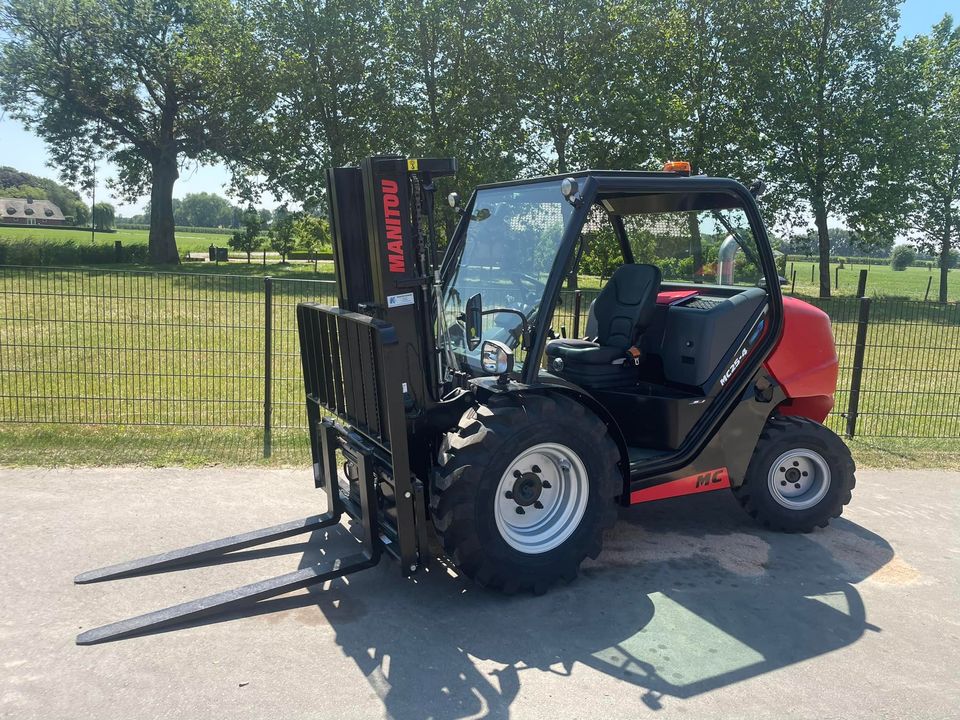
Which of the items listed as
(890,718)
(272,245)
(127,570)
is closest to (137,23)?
(272,245)

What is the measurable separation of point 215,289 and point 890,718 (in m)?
6.94

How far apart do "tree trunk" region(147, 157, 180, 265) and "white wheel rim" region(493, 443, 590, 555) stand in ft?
124

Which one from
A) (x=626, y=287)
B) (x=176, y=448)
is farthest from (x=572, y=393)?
(x=176, y=448)

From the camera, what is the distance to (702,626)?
4105 mm

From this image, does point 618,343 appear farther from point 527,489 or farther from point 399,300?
point 399,300

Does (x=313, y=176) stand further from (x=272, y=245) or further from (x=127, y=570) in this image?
(x=127, y=570)

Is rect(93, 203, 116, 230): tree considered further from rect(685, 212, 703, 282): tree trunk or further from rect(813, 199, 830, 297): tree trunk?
rect(685, 212, 703, 282): tree trunk

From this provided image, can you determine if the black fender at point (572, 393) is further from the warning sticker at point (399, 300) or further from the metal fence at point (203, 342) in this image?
the metal fence at point (203, 342)

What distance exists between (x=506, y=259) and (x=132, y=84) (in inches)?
1616

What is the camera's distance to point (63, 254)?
1282 inches

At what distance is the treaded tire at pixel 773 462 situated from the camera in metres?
5.36

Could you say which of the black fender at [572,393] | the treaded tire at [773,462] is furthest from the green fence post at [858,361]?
the black fender at [572,393]

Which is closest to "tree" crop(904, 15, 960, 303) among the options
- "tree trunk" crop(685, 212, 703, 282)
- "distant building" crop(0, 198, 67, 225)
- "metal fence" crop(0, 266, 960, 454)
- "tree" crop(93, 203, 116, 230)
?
"metal fence" crop(0, 266, 960, 454)

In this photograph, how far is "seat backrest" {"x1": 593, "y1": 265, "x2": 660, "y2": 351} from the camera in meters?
5.21
